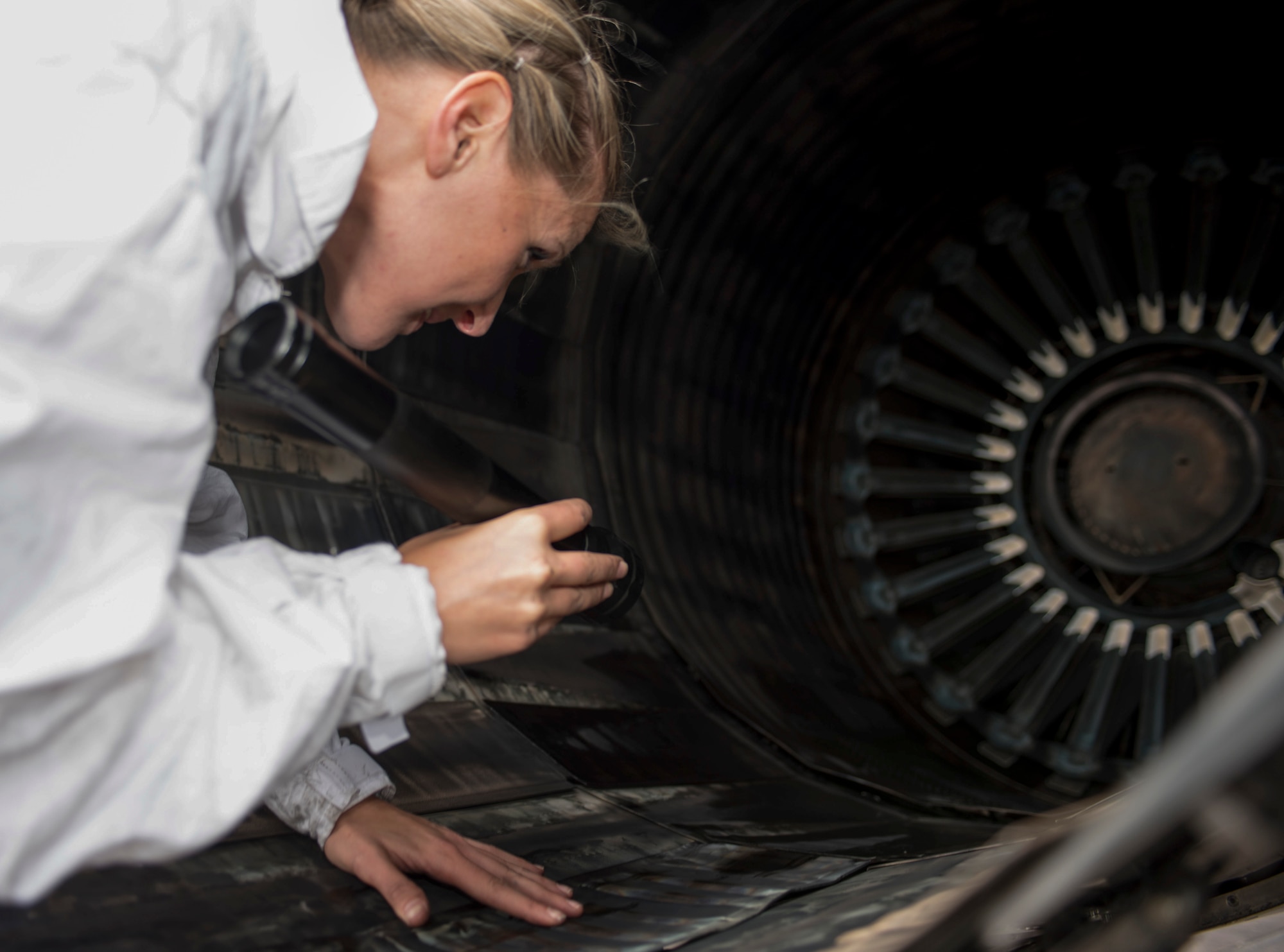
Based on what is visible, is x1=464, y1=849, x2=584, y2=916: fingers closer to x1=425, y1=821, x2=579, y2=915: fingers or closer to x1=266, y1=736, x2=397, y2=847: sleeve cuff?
x1=425, y1=821, x2=579, y2=915: fingers

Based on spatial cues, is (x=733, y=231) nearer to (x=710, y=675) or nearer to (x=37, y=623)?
(x=710, y=675)

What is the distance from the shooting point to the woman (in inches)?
15.8

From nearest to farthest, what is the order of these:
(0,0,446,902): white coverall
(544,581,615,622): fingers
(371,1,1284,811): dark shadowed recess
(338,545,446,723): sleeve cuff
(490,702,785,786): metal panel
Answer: (0,0,446,902): white coverall → (338,545,446,723): sleeve cuff → (544,581,615,622): fingers → (490,702,785,786): metal panel → (371,1,1284,811): dark shadowed recess

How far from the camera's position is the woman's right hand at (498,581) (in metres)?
0.56

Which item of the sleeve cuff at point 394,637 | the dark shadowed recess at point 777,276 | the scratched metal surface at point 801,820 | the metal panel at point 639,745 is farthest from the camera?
the dark shadowed recess at point 777,276

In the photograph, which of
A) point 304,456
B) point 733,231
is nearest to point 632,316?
point 733,231

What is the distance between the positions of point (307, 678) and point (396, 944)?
28cm

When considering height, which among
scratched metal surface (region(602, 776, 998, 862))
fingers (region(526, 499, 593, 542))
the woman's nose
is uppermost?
the woman's nose

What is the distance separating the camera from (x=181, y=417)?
44 cm

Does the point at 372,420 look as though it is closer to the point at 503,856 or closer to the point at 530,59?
the point at 530,59

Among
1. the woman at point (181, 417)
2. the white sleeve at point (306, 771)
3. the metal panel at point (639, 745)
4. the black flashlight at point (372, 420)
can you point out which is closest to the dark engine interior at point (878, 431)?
the metal panel at point (639, 745)

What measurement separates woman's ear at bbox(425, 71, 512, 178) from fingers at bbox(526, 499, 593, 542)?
8.8 inches

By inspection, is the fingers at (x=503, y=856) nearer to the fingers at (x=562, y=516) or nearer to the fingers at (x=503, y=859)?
the fingers at (x=503, y=859)

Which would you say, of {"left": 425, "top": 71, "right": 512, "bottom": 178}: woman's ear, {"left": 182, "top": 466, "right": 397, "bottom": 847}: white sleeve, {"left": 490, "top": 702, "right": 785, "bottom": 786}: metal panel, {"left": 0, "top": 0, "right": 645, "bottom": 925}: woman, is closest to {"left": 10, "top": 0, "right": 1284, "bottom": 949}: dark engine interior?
{"left": 490, "top": 702, "right": 785, "bottom": 786}: metal panel
